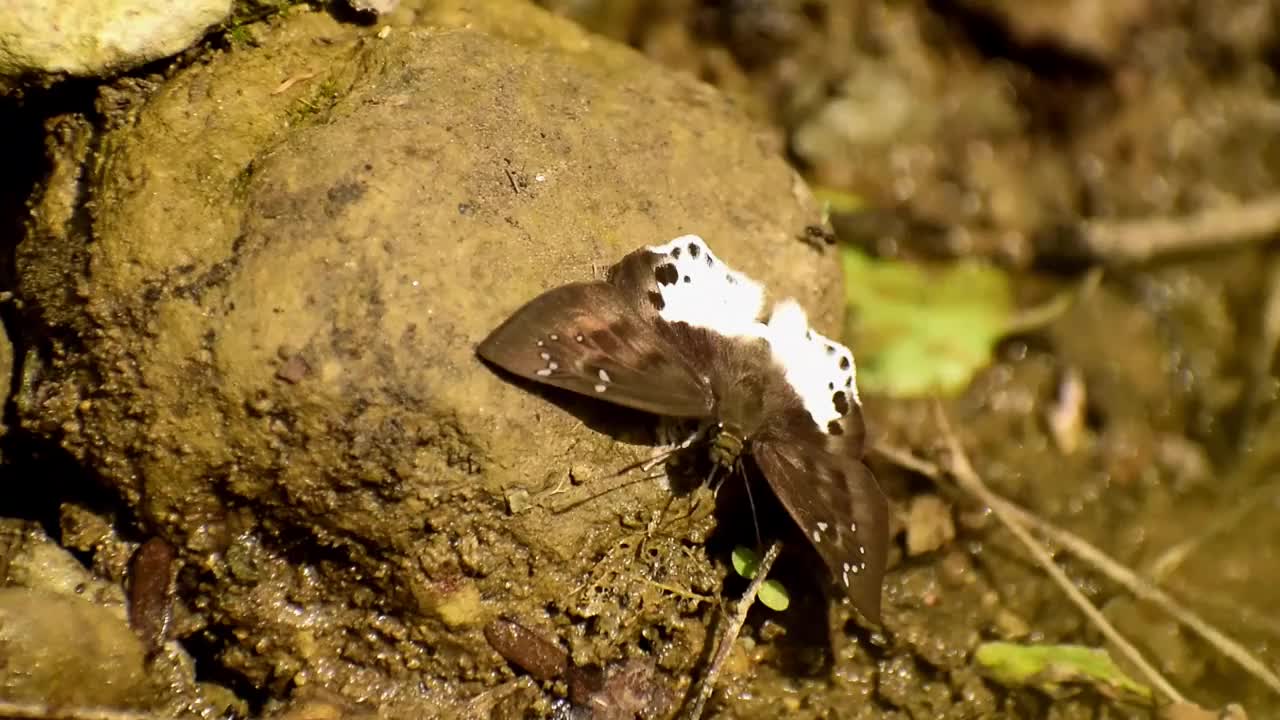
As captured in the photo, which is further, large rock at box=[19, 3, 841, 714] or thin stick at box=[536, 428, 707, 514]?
thin stick at box=[536, 428, 707, 514]

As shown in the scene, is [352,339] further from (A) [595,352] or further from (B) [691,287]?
(B) [691,287]

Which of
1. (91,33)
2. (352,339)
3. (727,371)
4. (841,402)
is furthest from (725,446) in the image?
(91,33)

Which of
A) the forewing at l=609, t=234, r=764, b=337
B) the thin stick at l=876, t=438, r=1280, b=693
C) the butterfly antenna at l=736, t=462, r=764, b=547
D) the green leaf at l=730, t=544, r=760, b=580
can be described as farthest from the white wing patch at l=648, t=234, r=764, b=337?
the thin stick at l=876, t=438, r=1280, b=693

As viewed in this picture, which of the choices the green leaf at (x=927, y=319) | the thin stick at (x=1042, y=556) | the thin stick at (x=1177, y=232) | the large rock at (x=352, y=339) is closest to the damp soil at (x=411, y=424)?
the large rock at (x=352, y=339)

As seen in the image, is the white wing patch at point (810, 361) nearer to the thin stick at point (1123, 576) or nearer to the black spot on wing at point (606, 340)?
the black spot on wing at point (606, 340)

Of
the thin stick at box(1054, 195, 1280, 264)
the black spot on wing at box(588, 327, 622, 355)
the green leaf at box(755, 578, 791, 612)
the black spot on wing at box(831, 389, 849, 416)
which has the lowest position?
the green leaf at box(755, 578, 791, 612)

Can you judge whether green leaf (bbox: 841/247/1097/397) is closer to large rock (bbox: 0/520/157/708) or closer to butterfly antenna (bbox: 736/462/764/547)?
butterfly antenna (bbox: 736/462/764/547)
